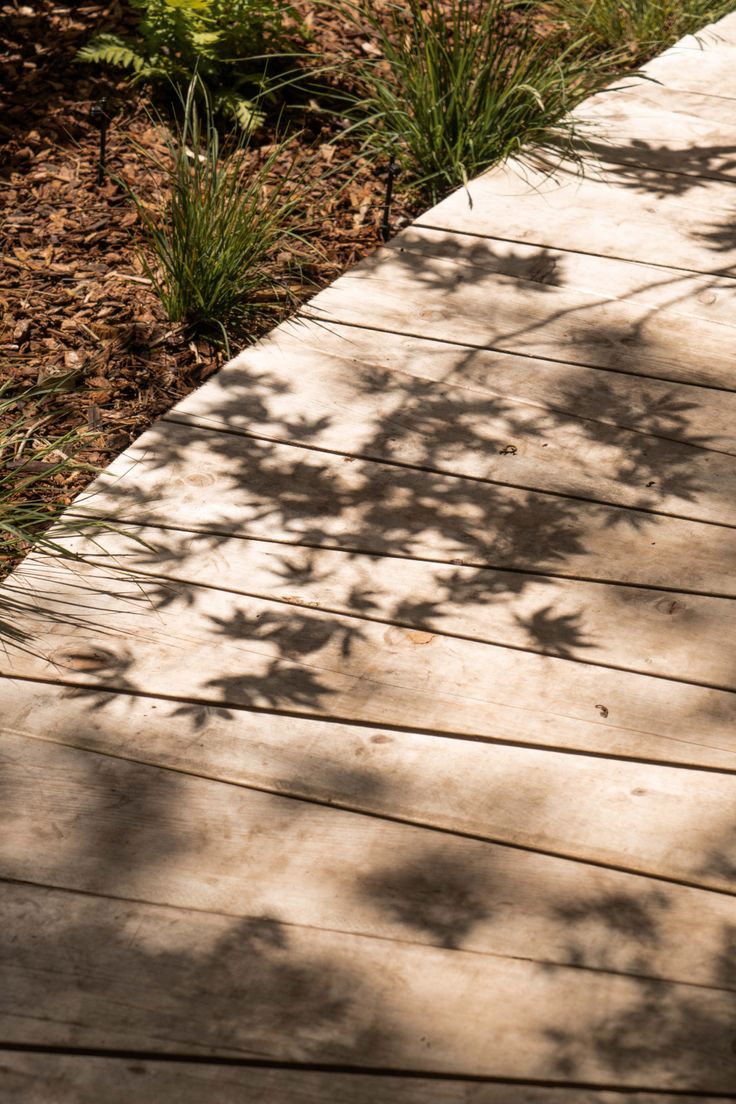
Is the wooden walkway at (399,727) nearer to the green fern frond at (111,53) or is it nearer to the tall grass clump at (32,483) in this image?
the tall grass clump at (32,483)

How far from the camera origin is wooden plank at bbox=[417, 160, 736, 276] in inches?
143

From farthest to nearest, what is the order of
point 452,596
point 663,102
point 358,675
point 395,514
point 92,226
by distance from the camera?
1. point 663,102
2. point 92,226
3. point 395,514
4. point 452,596
5. point 358,675

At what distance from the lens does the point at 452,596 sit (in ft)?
8.11

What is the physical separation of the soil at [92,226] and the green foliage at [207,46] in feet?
0.54

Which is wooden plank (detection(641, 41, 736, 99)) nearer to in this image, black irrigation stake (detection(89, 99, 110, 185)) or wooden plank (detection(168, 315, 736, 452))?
wooden plank (detection(168, 315, 736, 452))

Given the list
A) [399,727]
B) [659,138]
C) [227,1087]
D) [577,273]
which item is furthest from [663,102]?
[227,1087]

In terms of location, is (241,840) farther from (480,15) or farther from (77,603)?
(480,15)

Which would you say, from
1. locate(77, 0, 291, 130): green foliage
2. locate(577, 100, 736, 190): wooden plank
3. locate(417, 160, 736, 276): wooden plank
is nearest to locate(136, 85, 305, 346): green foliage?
locate(417, 160, 736, 276): wooden plank

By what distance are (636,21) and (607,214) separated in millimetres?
1637

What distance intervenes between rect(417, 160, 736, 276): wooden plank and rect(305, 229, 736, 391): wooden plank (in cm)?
23

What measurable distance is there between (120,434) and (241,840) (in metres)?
1.43

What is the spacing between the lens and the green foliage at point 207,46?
13.8ft

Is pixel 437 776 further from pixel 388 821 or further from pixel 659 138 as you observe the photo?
pixel 659 138

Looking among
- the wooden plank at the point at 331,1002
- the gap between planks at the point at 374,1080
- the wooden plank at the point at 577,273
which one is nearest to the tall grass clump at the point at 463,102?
the wooden plank at the point at 577,273
